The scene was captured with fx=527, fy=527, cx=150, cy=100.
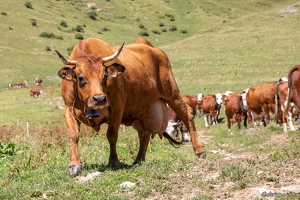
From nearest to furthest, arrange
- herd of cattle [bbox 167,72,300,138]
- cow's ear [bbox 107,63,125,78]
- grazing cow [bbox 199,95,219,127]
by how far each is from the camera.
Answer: cow's ear [bbox 107,63,125,78] < herd of cattle [bbox 167,72,300,138] < grazing cow [bbox 199,95,219,127]

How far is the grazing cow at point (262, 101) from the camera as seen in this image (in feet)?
68.3

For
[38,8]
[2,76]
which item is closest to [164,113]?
[2,76]

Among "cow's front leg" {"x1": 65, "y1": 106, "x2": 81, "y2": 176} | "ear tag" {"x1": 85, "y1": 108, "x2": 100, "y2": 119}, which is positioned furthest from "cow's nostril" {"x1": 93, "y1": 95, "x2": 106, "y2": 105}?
"cow's front leg" {"x1": 65, "y1": 106, "x2": 81, "y2": 176}

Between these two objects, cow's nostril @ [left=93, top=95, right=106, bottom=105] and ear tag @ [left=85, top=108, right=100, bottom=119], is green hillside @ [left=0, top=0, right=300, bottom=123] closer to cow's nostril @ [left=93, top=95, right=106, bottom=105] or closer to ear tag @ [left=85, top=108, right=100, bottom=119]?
ear tag @ [left=85, top=108, right=100, bottom=119]

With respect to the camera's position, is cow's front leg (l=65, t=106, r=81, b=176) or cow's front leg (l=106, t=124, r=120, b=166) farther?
cow's front leg (l=106, t=124, r=120, b=166)

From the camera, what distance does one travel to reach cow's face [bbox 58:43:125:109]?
24.7ft

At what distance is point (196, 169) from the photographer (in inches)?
293

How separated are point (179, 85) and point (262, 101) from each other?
22.8 meters

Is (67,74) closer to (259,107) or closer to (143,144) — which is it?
(143,144)

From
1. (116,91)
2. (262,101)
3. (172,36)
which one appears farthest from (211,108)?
(172,36)

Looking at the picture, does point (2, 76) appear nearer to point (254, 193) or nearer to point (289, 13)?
point (289, 13)

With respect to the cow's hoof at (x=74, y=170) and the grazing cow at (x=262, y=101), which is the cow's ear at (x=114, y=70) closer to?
the cow's hoof at (x=74, y=170)

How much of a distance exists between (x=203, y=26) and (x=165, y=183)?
9545cm

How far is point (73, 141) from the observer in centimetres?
789
